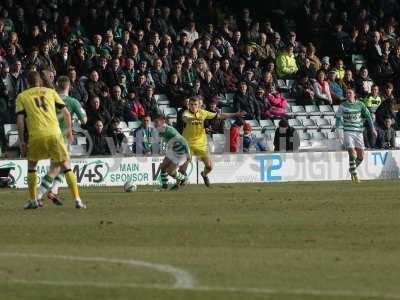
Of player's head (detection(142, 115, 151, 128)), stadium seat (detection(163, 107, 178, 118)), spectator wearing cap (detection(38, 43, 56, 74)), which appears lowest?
player's head (detection(142, 115, 151, 128))

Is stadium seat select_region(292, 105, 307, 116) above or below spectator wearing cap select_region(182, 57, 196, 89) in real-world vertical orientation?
below

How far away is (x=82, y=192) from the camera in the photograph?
2467cm

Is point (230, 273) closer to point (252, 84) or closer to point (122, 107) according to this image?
point (122, 107)

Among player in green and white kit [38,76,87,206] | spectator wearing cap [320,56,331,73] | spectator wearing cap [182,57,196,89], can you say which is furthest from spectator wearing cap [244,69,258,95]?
player in green and white kit [38,76,87,206]

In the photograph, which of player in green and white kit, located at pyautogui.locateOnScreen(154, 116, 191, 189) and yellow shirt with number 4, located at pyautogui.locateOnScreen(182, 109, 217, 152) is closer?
player in green and white kit, located at pyautogui.locateOnScreen(154, 116, 191, 189)

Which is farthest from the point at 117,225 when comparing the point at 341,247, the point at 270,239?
the point at 341,247

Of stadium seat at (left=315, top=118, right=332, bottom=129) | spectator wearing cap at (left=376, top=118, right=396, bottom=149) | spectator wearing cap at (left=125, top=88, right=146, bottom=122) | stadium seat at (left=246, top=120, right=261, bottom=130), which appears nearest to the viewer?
spectator wearing cap at (left=125, top=88, right=146, bottom=122)

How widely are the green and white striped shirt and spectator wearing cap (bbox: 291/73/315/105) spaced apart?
4.29 metres

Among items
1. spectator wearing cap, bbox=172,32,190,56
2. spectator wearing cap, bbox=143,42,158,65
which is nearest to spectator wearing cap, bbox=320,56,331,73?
spectator wearing cap, bbox=172,32,190,56

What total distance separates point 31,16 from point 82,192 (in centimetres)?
832

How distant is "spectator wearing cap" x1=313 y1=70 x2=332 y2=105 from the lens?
3516cm

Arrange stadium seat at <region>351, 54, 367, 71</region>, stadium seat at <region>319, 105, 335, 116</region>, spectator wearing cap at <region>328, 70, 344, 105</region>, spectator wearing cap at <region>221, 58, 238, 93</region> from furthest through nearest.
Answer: stadium seat at <region>351, 54, 367, 71</region>, spectator wearing cap at <region>328, 70, 344, 105</region>, stadium seat at <region>319, 105, 335, 116</region>, spectator wearing cap at <region>221, 58, 238, 93</region>

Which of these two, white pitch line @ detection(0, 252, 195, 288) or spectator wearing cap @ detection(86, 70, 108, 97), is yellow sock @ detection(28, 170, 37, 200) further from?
spectator wearing cap @ detection(86, 70, 108, 97)

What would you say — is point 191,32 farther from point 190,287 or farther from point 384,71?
point 190,287
